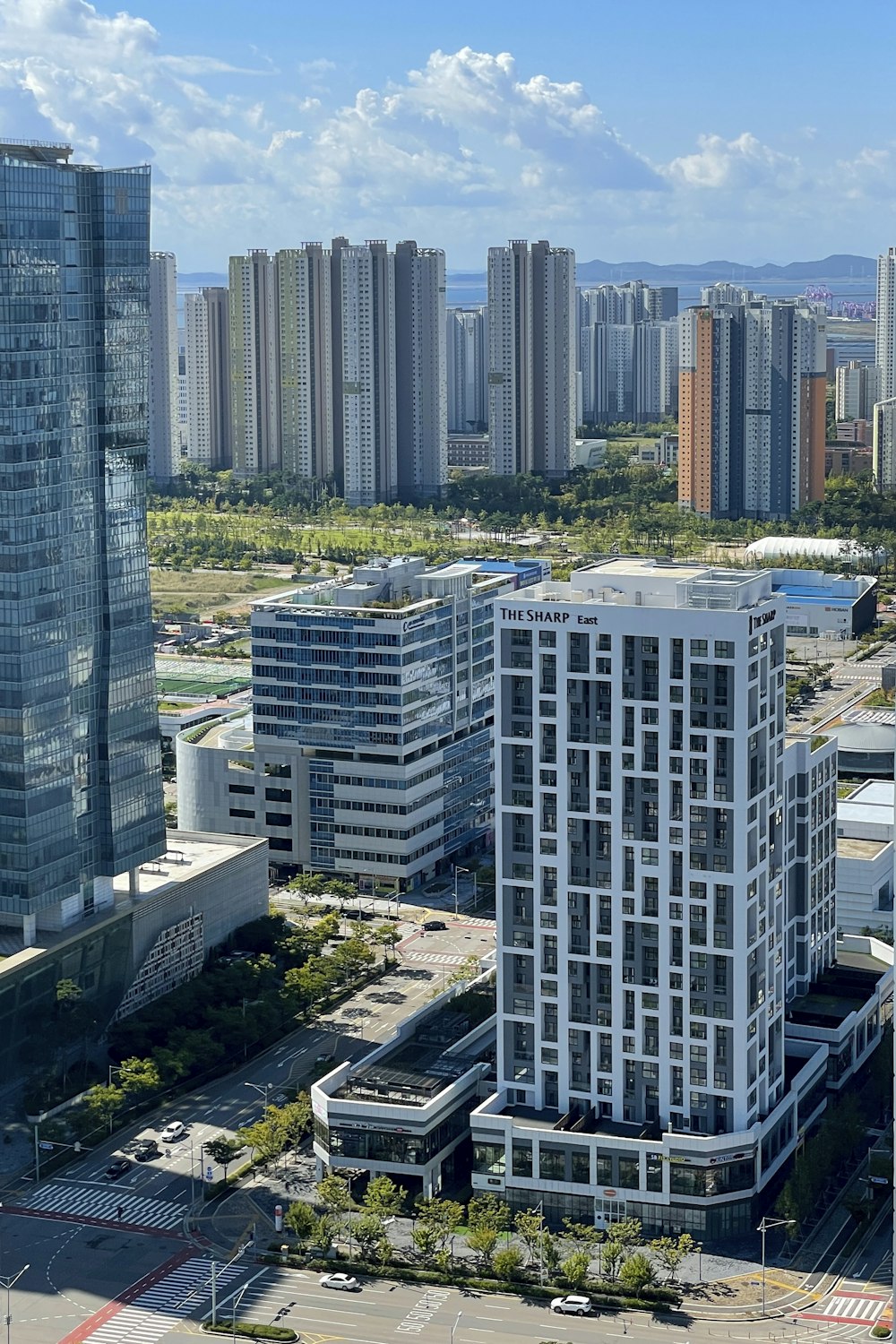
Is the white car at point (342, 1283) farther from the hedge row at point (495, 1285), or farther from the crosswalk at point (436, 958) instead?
the crosswalk at point (436, 958)

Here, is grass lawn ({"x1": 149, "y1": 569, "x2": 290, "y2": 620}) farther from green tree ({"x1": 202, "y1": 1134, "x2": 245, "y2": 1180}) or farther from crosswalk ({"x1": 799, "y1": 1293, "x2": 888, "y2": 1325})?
crosswalk ({"x1": 799, "y1": 1293, "x2": 888, "y2": 1325})

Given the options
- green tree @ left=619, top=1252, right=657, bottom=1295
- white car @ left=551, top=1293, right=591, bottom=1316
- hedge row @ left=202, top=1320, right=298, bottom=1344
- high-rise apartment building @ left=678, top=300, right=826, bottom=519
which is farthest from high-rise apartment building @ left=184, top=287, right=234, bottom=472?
white car @ left=551, top=1293, right=591, bottom=1316

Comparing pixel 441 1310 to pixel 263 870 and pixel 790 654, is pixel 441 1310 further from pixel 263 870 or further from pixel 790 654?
pixel 790 654

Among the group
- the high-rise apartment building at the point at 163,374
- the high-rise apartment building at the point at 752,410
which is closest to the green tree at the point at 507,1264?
the high-rise apartment building at the point at 752,410

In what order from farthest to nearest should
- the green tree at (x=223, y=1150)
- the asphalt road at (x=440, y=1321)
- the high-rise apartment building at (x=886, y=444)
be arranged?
the high-rise apartment building at (x=886, y=444) < the green tree at (x=223, y=1150) < the asphalt road at (x=440, y=1321)

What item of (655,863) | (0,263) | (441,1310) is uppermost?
(0,263)

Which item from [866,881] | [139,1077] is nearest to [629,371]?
[866,881]

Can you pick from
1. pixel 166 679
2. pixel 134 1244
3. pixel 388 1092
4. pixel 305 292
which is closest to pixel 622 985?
pixel 388 1092
